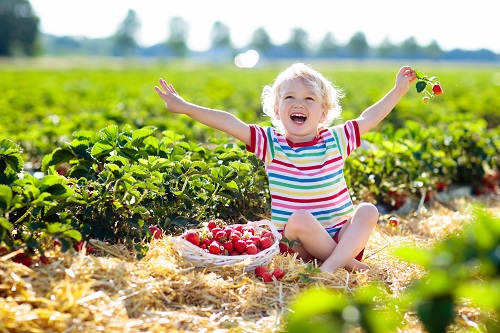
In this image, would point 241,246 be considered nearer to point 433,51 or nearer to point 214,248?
point 214,248

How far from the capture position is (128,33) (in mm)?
119688

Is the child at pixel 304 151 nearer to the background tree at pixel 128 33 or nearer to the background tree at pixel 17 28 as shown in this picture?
the background tree at pixel 17 28

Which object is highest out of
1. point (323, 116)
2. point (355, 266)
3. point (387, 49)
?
point (387, 49)

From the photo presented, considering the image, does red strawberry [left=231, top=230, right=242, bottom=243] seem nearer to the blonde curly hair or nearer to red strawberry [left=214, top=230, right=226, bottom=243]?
red strawberry [left=214, top=230, right=226, bottom=243]

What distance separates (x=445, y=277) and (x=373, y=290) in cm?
20

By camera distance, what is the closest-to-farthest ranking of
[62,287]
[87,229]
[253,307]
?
[62,287] < [253,307] < [87,229]

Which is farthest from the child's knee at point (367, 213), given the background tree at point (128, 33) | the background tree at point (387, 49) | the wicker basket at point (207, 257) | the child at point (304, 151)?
the background tree at point (387, 49)

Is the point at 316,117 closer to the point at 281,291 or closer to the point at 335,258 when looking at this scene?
the point at 335,258

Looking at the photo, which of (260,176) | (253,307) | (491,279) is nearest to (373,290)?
(491,279)

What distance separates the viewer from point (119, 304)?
2.62 metres

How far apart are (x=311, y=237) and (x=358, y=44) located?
433 ft

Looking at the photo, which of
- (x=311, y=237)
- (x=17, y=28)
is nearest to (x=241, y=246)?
(x=311, y=237)

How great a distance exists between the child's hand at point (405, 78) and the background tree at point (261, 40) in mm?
126709

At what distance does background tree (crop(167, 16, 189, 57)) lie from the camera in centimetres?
11781
